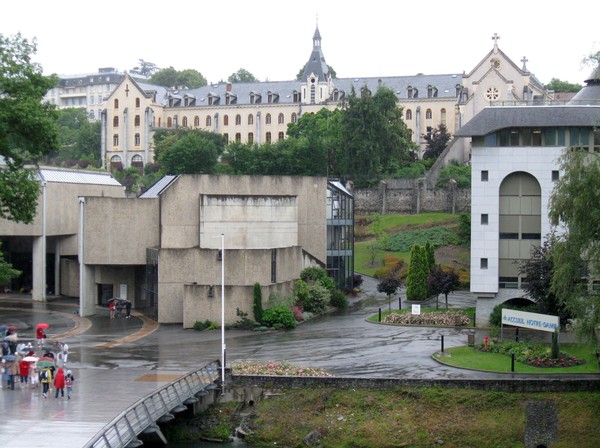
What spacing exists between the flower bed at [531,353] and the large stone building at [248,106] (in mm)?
83178

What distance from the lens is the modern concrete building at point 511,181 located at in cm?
4722

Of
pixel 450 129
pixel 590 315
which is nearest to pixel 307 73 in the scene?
pixel 450 129

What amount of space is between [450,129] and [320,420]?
93.0 metres

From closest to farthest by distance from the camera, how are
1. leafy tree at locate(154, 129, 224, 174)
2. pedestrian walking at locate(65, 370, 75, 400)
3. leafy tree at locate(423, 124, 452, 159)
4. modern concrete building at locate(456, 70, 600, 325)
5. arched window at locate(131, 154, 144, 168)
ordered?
1. pedestrian walking at locate(65, 370, 75, 400)
2. modern concrete building at locate(456, 70, 600, 325)
3. leafy tree at locate(154, 129, 224, 174)
4. leafy tree at locate(423, 124, 452, 159)
5. arched window at locate(131, 154, 144, 168)

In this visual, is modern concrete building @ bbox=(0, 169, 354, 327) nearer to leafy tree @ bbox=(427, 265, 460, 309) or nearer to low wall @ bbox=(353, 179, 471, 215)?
leafy tree @ bbox=(427, 265, 460, 309)

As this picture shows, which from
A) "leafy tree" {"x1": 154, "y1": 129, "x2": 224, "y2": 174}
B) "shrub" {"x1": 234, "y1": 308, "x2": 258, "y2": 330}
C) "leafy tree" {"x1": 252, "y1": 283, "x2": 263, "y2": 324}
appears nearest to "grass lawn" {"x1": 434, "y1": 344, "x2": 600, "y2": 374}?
"leafy tree" {"x1": 252, "y1": 283, "x2": 263, "y2": 324}

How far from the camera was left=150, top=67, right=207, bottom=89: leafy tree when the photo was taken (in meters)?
186

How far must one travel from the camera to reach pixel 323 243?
6138 cm

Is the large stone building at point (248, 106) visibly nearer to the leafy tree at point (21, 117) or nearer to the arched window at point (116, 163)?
the arched window at point (116, 163)

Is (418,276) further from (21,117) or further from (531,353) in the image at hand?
(21,117)

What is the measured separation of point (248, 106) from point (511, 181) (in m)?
86.6

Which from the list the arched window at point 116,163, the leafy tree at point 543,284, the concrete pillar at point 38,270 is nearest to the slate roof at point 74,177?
the concrete pillar at point 38,270

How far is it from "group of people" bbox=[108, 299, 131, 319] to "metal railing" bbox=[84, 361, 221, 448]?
67.2ft

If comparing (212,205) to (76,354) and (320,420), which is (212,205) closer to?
(76,354)
